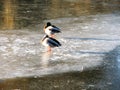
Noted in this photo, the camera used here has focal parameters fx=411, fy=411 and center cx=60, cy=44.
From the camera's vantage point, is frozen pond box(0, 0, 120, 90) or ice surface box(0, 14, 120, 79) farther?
ice surface box(0, 14, 120, 79)

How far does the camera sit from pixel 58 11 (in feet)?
57.9

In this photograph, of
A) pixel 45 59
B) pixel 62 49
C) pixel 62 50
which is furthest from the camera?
pixel 62 49

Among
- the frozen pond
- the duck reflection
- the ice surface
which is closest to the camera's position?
the frozen pond

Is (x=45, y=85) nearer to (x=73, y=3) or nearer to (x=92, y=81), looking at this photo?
(x=92, y=81)

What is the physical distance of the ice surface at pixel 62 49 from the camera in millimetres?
9234

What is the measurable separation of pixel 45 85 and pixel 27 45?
3457mm

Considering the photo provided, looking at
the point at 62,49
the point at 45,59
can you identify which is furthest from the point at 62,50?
the point at 45,59

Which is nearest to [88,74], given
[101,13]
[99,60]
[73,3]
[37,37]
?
[99,60]

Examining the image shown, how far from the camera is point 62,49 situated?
1091cm

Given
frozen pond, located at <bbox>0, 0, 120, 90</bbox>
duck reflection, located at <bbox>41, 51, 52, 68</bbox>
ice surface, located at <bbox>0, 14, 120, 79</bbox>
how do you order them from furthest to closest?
duck reflection, located at <bbox>41, 51, 52, 68</bbox> < ice surface, located at <bbox>0, 14, 120, 79</bbox> < frozen pond, located at <bbox>0, 0, 120, 90</bbox>

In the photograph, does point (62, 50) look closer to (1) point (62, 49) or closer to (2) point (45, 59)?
(1) point (62, 49)

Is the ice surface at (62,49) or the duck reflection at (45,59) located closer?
the ice surface at (62,49)

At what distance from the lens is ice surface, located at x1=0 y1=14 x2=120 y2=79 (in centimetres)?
923

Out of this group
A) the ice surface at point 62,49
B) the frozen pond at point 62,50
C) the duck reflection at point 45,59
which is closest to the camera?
the frozen pond at point 62,50
